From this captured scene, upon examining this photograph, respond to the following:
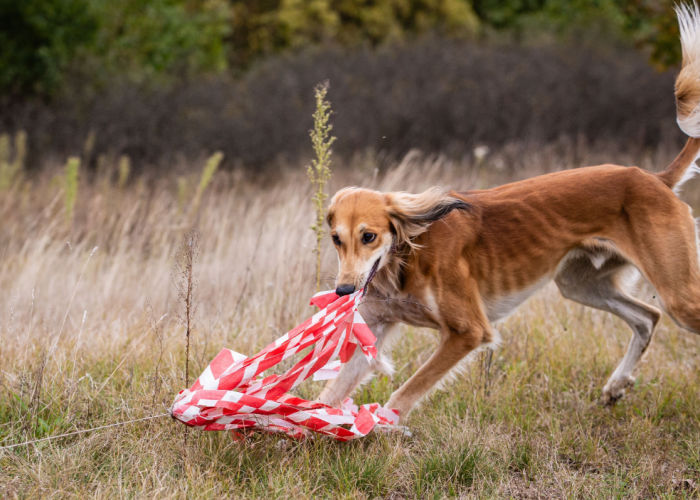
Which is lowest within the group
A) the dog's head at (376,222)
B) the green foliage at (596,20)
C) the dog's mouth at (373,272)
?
the green foliage at (596,20)

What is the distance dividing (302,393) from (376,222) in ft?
3.62

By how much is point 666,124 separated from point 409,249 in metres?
8.73

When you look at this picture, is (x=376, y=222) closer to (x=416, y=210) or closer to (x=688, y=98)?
(x=416, y=210)

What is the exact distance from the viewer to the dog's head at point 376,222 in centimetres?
317

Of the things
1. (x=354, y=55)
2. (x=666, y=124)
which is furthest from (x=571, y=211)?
(x=354, y=55)

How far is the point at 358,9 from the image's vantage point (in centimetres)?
1590

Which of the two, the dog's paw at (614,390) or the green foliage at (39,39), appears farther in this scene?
the green foliage at (39,39)

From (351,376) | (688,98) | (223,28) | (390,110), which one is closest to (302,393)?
(351,376)

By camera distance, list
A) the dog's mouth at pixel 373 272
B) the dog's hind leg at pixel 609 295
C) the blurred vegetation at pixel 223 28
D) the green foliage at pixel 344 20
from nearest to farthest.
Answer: the dog's mouth at pixel 373 272 < the dog's hind leg at pixel 609 295 < the blurred vegetation at pixel 223 28 < the green foliage at pixel 344 20

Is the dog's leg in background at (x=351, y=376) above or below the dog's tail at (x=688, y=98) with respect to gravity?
below

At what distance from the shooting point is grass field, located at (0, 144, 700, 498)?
3047 mm

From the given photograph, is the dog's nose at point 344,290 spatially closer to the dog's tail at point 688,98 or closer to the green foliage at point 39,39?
the dog's tail at point 688,98

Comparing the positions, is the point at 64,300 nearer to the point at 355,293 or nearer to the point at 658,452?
the point at 355,293

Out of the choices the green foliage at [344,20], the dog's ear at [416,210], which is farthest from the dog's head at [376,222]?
the green foliage at [344,20]
